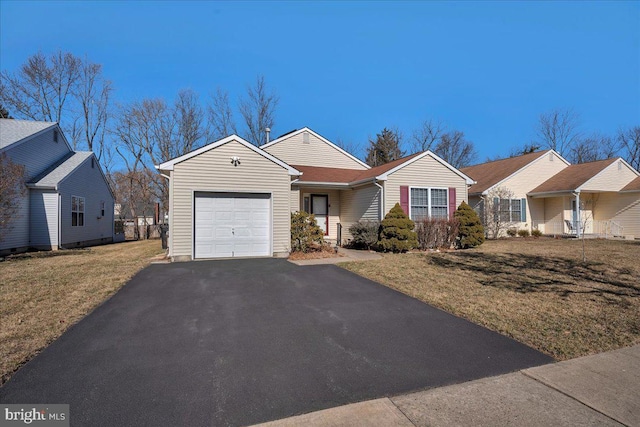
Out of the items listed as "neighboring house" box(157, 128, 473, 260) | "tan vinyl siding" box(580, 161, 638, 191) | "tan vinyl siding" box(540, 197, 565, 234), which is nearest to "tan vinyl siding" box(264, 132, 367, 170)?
"neighboring house" box(157, 128, 473, 260)

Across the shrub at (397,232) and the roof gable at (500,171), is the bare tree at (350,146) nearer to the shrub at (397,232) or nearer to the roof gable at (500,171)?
the roof gable at (500,171)

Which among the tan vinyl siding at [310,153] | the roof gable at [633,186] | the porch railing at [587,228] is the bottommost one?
the porch railing at [587,228]

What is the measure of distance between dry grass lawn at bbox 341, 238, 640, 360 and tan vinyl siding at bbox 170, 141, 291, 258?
340 cm

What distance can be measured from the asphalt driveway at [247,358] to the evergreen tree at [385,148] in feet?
108

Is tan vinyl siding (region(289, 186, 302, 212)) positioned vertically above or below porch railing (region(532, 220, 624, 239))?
above

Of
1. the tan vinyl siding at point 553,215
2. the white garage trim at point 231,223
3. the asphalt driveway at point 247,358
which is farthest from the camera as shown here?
the tan vinyl siding at point 553,215

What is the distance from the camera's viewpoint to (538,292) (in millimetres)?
6453

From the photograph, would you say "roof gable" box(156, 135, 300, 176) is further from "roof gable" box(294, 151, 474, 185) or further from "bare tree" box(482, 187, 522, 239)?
"bare tree" box(482, 187, 522, 239)

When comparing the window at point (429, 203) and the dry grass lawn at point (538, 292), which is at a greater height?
the window at point (429, 203)

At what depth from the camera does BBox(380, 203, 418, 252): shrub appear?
506 inches

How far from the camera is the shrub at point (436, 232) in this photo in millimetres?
13766

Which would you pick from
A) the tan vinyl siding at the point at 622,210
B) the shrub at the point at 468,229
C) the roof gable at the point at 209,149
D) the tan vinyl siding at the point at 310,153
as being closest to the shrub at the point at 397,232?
the shrub at the point at 468,229

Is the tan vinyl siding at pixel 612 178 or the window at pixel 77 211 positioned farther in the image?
the tan vinyl siding at pixel 612 178

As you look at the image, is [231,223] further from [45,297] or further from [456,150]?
[456,150]
